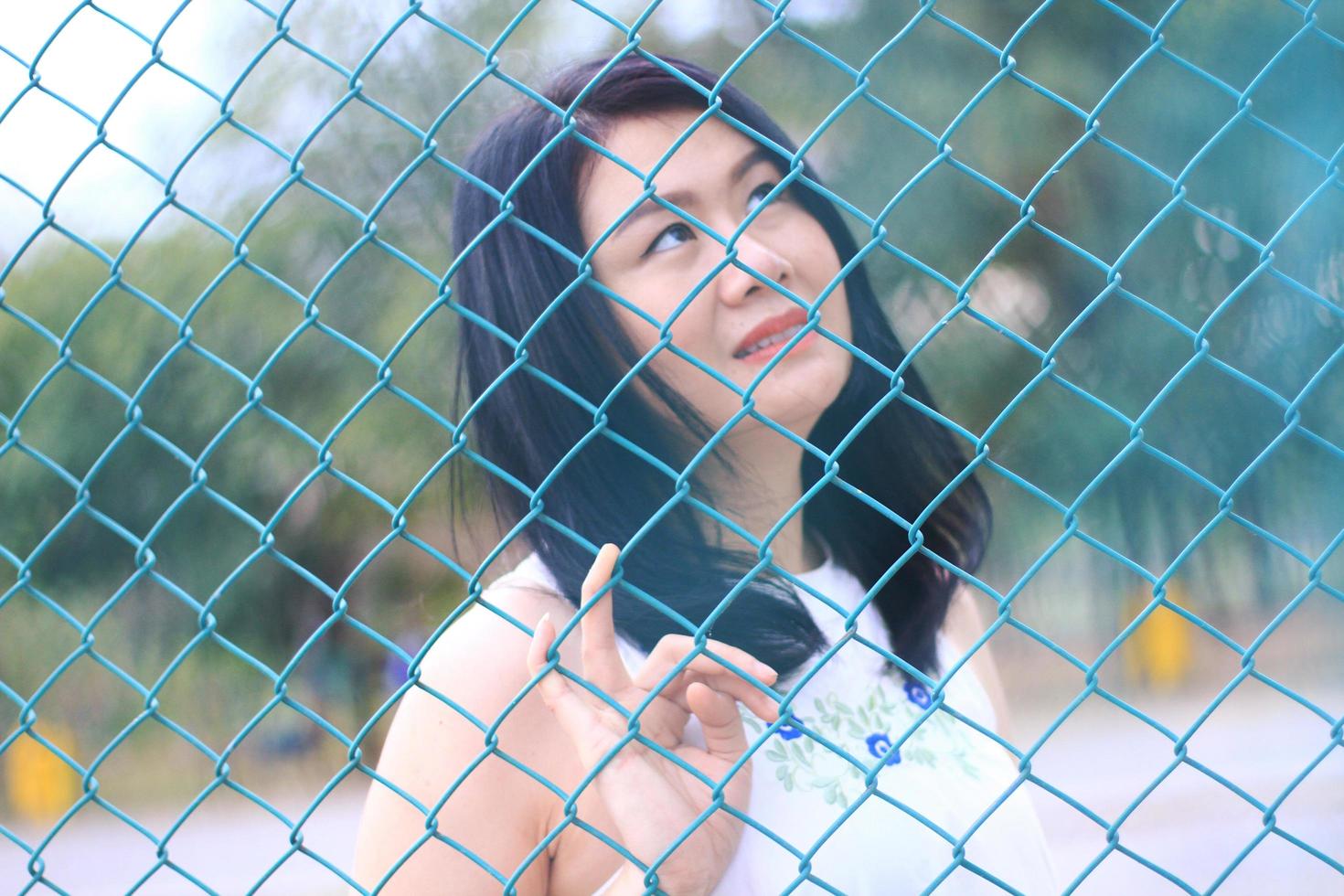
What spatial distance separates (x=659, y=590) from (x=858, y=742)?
30 cm

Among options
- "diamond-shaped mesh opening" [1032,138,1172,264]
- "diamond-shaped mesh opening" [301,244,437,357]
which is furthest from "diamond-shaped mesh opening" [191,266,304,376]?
"diamond-shaped mesh opening" [1032,138,1172,264]

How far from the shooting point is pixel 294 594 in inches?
306

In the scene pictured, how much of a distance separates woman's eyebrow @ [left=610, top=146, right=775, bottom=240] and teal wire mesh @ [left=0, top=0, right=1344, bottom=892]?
186 millimetres

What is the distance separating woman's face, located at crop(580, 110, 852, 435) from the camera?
1.40m

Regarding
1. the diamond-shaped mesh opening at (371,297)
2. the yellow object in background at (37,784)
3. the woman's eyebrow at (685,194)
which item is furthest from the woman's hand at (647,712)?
the yellow object in background at (37,784)

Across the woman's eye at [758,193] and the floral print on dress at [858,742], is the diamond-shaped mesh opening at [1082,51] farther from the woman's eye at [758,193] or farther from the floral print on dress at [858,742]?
the floral print on dress at [858,742]

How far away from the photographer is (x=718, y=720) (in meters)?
1.26

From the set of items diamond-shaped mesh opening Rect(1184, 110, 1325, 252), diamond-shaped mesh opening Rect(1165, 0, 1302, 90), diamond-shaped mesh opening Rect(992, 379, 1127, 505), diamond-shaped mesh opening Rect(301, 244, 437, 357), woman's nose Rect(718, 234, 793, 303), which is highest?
diamond-shaped mesh opening Rect(1165, 0, 1302, 90)

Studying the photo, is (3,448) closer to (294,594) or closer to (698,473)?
(698,473)

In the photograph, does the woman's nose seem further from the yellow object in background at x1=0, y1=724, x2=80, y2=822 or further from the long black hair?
the yellow object in background at x1=0, y1=724, x2=80, y2=822

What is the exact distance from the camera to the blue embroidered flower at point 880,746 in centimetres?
153

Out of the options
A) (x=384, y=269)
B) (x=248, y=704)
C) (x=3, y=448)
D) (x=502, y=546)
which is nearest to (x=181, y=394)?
(x=384, y=269)

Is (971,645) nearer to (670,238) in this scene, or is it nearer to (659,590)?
(659,590)

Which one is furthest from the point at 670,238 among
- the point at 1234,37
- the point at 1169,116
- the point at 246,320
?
the point at 246,320
